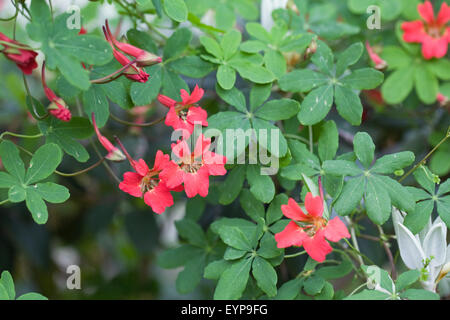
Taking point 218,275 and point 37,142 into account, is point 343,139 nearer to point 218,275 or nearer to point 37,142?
point 218,275

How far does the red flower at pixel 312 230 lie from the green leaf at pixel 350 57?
0.30 m

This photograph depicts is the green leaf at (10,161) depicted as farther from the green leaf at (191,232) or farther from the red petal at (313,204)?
the red petal at (313,204)

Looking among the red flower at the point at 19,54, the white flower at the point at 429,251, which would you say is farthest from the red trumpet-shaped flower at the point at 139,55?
the white flower at the point at 429,251

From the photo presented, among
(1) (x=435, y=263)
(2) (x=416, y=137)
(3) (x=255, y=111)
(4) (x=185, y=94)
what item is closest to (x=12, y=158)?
(4) (x=185, y=94)

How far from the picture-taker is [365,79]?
0.82 meters

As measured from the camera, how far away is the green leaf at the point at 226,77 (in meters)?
0.80

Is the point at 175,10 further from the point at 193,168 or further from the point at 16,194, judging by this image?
the point at 16,194

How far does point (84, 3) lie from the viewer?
127 cm

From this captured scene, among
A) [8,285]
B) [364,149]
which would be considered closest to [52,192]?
[8,285]

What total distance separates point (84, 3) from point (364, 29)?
2.43ft

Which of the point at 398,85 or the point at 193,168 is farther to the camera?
the point at 398,85

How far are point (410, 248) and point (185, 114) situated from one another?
1.34 feet

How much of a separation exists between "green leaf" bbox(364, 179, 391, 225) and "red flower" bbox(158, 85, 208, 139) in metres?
0.27

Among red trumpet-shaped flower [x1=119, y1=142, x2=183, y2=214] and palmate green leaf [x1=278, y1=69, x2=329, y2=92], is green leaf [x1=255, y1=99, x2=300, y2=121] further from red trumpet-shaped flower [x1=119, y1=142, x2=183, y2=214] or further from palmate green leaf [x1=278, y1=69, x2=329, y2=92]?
red trumpet-shaped flower [x1=119, y1=142, x2=183, y2=214]
